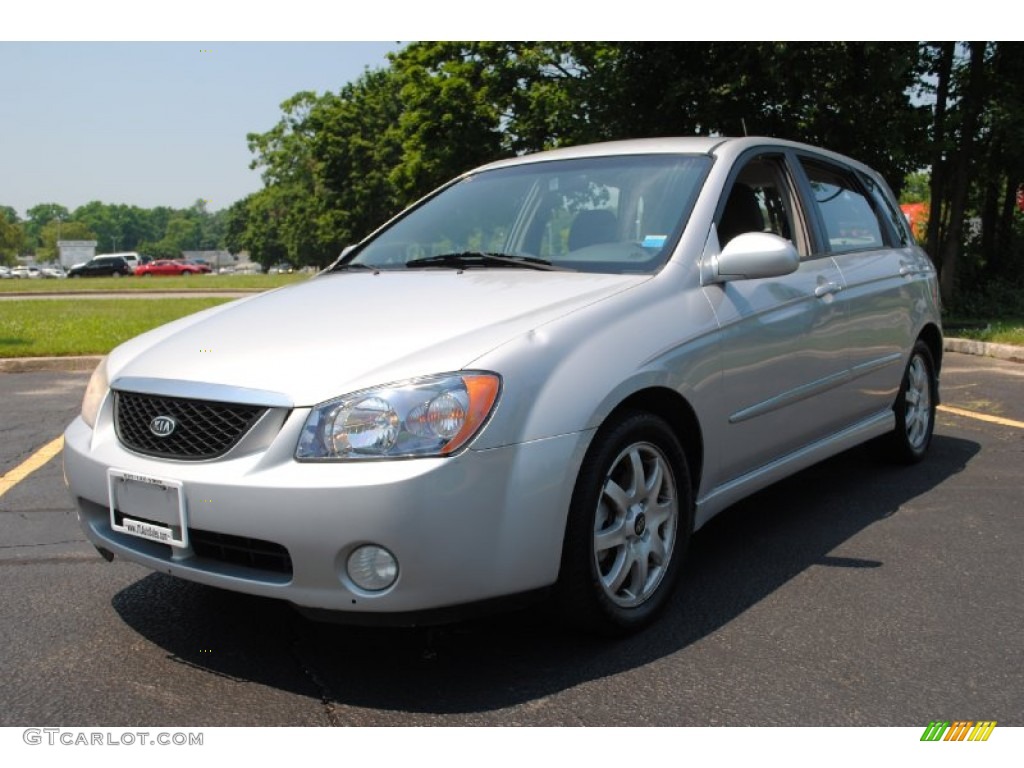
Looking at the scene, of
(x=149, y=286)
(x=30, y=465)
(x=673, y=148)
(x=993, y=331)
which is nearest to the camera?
(x=673, y=148)

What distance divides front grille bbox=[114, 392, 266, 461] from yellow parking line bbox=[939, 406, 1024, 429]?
5493 millimetres

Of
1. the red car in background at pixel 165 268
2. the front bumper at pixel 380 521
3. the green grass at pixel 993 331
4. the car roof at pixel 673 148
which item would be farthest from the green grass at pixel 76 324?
the red car in background at pixel 165 268

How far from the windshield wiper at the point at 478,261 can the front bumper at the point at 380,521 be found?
1.05 m

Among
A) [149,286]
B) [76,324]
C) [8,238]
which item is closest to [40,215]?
[8,238]

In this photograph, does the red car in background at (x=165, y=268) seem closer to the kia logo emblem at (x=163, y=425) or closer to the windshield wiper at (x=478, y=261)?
the windshield wiper at (x=478, y=261)

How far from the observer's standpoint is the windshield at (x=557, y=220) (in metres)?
3.61

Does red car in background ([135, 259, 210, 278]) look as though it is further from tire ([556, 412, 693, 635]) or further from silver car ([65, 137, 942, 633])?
tire ([556, 412, 693, 635])

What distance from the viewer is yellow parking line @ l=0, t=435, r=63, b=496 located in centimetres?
506

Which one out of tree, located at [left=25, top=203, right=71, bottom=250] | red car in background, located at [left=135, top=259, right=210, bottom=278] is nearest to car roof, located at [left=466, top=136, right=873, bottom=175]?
red car in background, located at [left=135, top=259, right=210, bottom=278]

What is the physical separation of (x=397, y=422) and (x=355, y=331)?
0.50 meters

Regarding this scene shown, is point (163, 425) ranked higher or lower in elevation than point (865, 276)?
lower

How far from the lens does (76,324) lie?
13391 millimetres

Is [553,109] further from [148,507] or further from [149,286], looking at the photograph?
[148,507]
